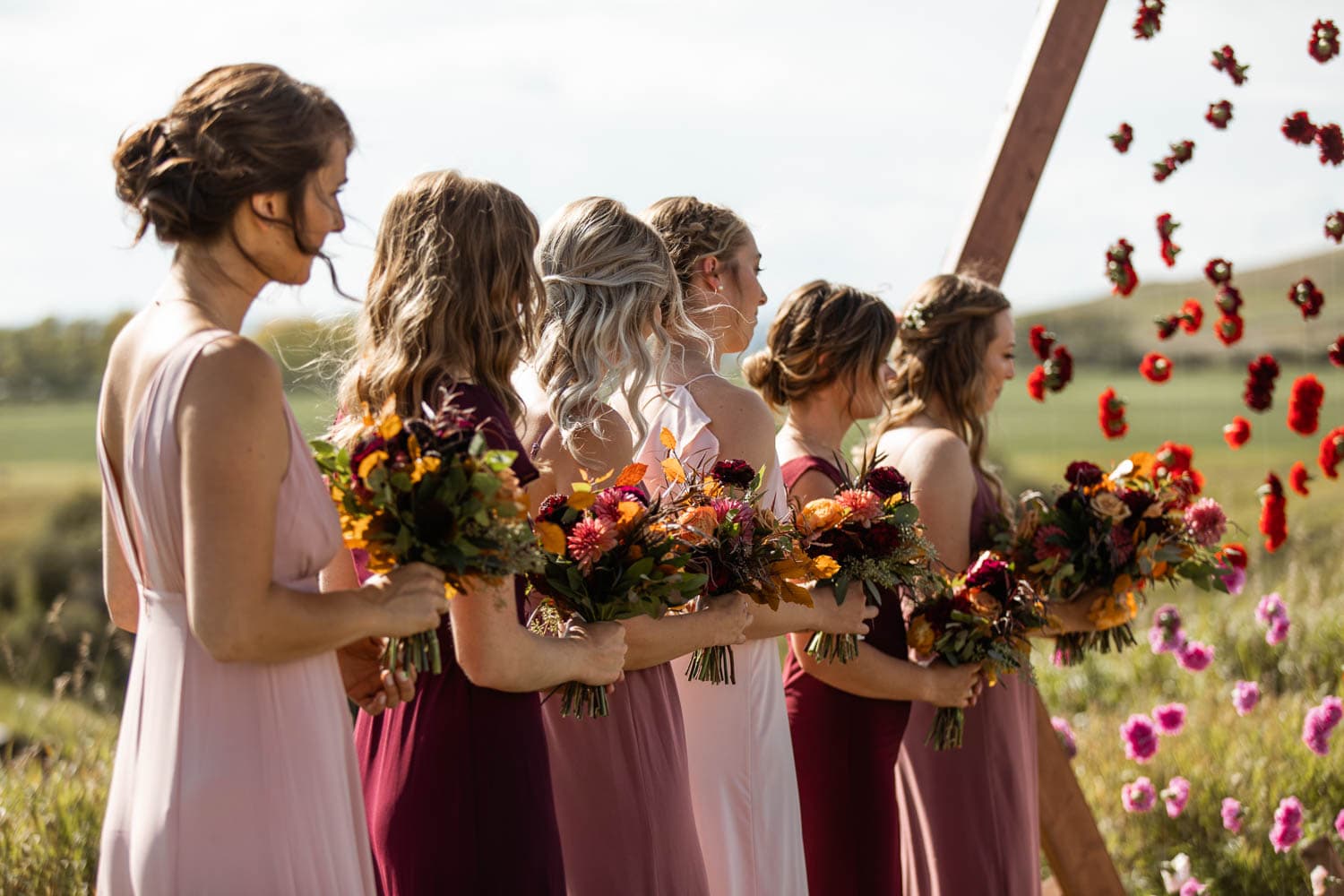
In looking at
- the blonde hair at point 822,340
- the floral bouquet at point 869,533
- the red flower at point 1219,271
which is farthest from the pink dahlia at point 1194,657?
the floral bouquet at point 869,533

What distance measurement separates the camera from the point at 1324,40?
4.83m

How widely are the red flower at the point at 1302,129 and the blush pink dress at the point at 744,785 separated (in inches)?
103

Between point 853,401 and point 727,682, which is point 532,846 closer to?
point 727,682

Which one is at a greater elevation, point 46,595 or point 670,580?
point 670,580

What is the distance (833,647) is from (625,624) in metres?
0.83

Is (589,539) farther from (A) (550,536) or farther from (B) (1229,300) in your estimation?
(B) (1229,300)

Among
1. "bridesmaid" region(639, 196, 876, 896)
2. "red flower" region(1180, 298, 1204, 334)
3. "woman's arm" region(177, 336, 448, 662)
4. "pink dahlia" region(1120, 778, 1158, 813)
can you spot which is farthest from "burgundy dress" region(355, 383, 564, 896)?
"pink dahlia" region(1120, 778, 1158, 813)

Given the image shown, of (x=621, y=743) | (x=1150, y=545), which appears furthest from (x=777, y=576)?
(x=1150, y=545)

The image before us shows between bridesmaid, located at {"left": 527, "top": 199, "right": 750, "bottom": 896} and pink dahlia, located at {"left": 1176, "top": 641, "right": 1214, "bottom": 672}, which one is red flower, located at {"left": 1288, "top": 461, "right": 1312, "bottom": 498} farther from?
bridesmaid, located at {"left": 527, "top": 199, "right": 750, "bottom": 896}

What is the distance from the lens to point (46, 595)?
29156 millimetres

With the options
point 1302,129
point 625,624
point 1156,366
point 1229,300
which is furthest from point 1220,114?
point 625,624

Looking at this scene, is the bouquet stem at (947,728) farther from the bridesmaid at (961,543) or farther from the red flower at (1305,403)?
the red flower at (1305,403)

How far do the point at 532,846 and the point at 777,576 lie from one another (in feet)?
2.91

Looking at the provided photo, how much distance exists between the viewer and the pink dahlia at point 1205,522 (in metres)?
4.39
